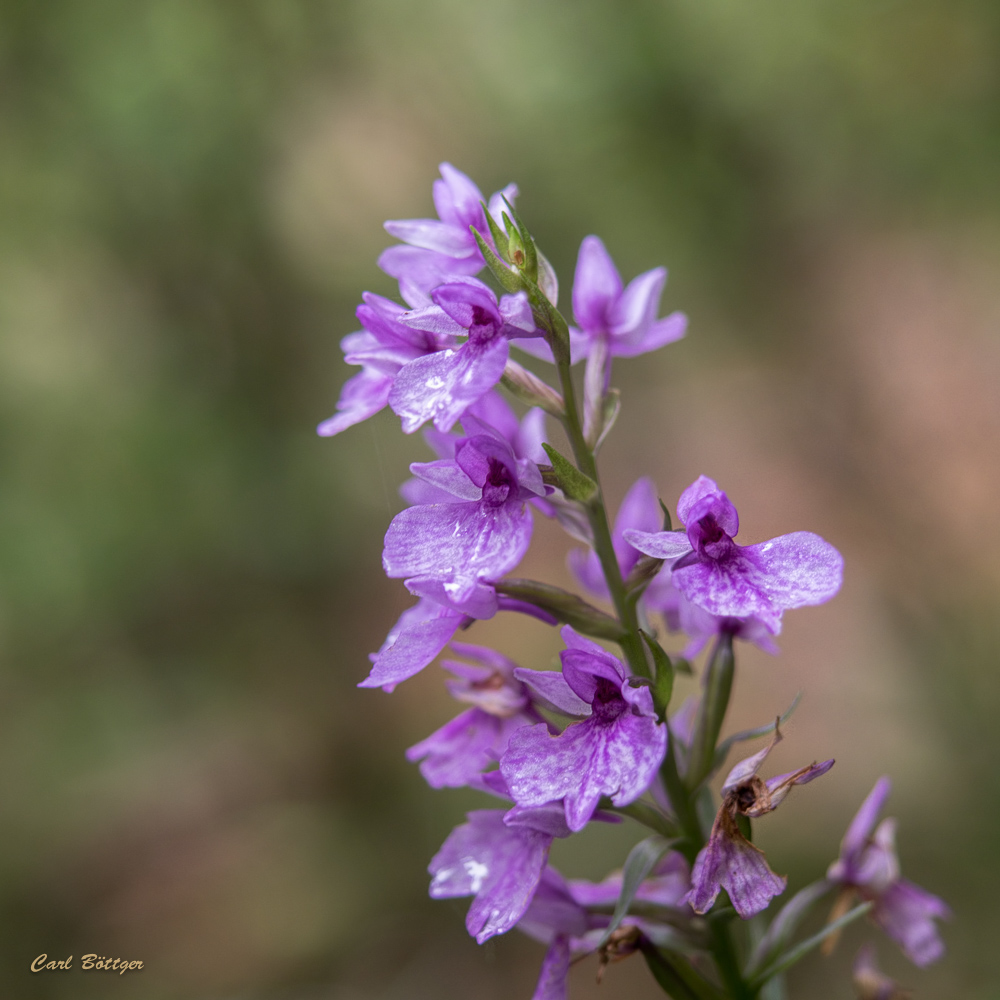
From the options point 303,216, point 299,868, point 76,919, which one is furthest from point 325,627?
point 303,216

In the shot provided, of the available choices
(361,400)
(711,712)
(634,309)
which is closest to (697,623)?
(711,712)

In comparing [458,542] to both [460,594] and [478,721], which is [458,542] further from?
[478,721]

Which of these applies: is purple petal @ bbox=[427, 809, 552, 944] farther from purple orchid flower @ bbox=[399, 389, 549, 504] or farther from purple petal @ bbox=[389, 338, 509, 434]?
purple petal @ bbox=[389, 338, 509, 434]

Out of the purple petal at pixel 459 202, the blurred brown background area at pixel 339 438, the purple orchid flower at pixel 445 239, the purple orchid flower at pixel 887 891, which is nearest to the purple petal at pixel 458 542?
the purple orchid flower at pixel 445 239

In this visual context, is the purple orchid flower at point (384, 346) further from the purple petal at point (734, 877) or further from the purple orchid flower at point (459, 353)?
the purple petal at point (734, 877)

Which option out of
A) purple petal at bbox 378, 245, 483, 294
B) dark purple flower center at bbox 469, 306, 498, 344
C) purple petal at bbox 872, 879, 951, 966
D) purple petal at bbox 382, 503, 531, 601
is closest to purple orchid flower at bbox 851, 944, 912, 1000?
purple petal at bbox 872, 879, 951, 966

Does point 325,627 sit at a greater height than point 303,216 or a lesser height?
lesser

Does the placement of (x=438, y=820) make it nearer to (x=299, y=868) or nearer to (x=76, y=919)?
(x=299, y=868)
